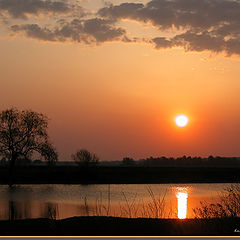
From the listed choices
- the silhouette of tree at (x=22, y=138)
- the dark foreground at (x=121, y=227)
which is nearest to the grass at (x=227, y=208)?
the dark foreground at (x=121, y=227)

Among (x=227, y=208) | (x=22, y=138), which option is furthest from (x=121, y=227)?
(x=22, y=138)

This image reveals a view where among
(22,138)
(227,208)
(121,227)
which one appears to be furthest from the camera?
(22,138)

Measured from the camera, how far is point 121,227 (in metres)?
15.8

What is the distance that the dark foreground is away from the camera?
44.5 feet

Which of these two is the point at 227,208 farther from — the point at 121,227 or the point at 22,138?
the point at 22,138

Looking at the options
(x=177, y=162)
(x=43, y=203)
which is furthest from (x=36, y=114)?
(x=177, y=162)

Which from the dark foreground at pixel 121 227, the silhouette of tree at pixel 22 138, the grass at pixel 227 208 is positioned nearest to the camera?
the dark foreground at pixel 121 227

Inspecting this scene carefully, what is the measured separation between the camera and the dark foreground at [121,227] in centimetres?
1356

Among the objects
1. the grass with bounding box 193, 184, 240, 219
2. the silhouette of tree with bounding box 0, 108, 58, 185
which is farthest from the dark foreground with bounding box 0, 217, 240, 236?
the silhouette of tree with bounding box 0, 108, 58, 185

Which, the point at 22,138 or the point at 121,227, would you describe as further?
the point at 22,138

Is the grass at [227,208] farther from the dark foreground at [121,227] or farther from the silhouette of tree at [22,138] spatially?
the silhouette of tree at [22,138]

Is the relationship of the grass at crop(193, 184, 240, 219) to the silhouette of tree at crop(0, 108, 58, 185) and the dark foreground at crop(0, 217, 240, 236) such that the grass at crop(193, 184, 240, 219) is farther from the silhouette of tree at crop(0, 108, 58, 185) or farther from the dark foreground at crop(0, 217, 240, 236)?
the silhouette of tree at crop(0, 108, 58, 185)

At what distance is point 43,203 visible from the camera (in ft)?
99.0

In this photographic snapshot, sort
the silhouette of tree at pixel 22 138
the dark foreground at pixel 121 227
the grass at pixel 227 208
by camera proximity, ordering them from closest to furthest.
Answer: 1. the dark foreground at pixel 121 227
2. the grass at pixel 227 208
3. the silhouette of tree at pixel 22 138
